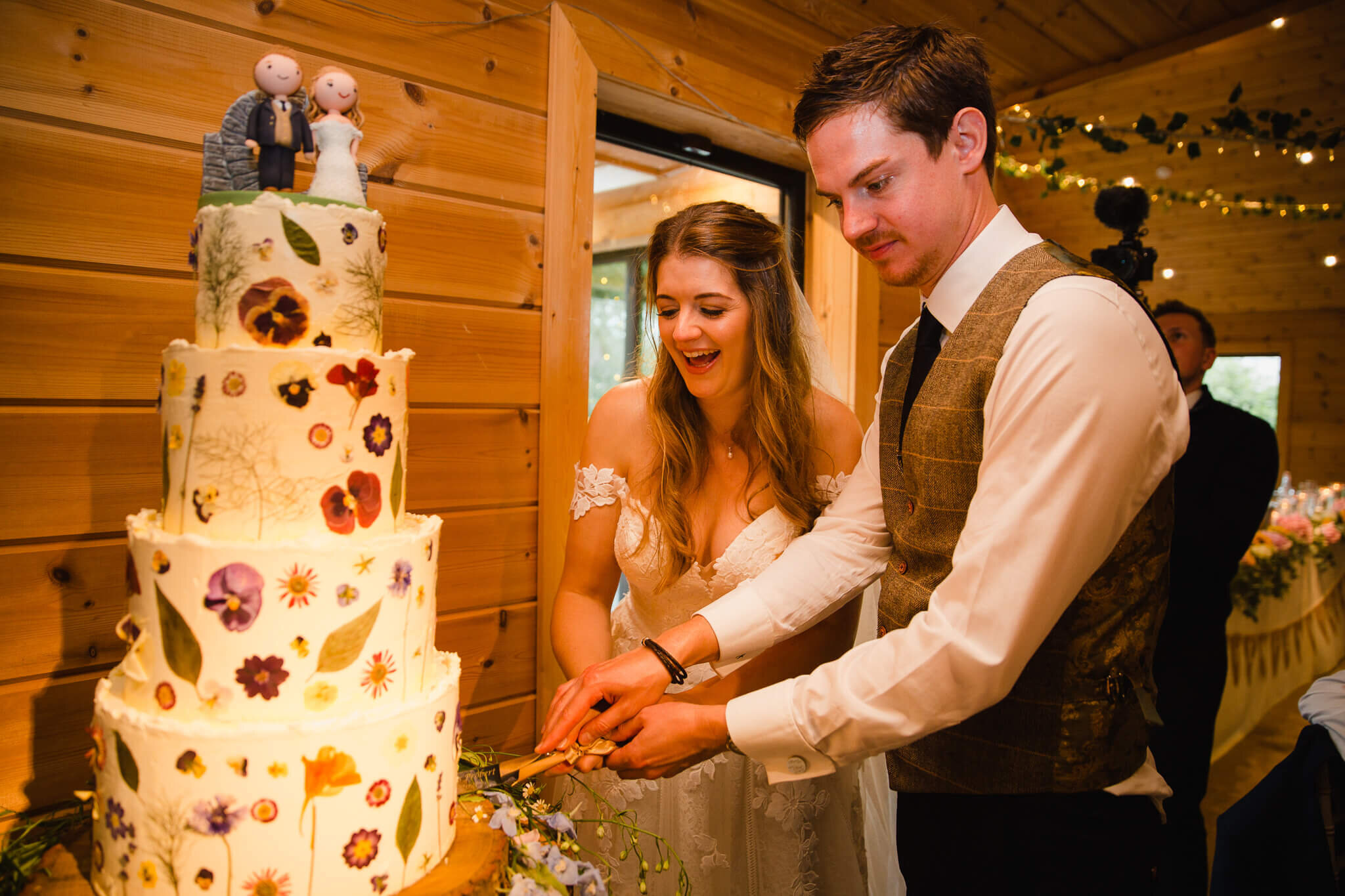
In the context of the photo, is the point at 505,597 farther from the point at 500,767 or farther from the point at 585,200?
the point at 585,200

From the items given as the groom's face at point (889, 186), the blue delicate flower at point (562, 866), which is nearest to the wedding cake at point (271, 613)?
the blue delicate flower at point (562, 866)

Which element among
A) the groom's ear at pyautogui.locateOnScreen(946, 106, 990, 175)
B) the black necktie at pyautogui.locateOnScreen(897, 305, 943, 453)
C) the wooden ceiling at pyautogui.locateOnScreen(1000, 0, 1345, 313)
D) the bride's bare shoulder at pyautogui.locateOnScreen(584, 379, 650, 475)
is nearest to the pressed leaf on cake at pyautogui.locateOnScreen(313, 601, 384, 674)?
the black necktie at pyautogui.locateOnScreen(897, 305, 943, 453)

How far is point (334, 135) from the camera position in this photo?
98cm

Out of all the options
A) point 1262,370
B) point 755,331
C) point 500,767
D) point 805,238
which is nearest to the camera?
point 500,767

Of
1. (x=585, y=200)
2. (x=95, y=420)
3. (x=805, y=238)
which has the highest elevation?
(x=805, y=238)

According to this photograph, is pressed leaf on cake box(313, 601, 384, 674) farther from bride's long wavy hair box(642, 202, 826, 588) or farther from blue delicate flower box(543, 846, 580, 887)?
bride's long wavy hair box(642, 202, 826, 588)

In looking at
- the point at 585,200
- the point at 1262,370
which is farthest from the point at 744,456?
the point at 1262,370

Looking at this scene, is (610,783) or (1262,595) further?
(1262,595)

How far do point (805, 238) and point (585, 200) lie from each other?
119 centimetres

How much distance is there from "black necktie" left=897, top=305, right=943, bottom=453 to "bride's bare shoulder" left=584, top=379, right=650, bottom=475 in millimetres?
696

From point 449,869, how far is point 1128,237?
2369 mm

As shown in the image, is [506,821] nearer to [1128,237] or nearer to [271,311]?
[271,311]

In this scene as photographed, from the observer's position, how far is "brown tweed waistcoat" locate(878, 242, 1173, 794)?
42.8 inches

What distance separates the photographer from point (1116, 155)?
6637 millimetres
